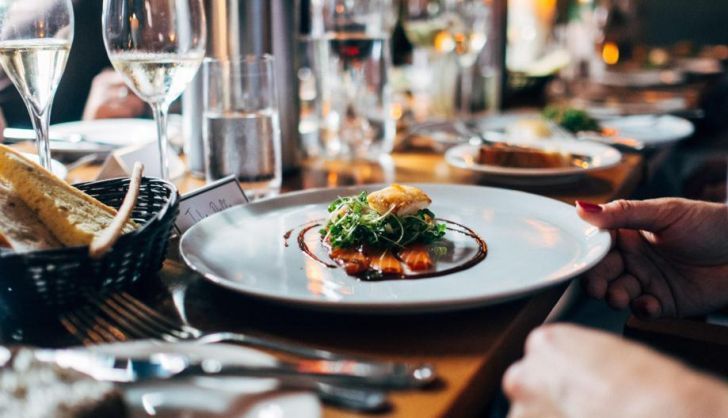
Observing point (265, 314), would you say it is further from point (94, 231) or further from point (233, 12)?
point (233, 12)

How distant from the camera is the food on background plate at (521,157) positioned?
1.27 meters

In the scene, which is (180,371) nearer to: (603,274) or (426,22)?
(603,274)

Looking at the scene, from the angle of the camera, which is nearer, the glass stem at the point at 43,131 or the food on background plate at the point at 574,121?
→ the glass stem at the point at 43,131

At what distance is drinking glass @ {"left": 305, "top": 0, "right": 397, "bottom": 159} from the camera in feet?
5.04

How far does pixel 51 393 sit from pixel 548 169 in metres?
0.96

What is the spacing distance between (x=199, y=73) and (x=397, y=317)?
0.75 meters

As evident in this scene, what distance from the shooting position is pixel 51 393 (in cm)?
42

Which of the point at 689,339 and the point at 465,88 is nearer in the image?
the point at 689,339

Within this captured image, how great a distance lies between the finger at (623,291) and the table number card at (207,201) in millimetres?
521

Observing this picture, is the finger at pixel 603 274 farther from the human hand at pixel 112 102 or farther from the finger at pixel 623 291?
the human hand at pixel 112 102

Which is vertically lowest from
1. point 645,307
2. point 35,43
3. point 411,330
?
point 645,307

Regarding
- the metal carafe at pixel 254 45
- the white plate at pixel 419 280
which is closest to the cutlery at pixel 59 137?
the metal carafe at pixel 254 45

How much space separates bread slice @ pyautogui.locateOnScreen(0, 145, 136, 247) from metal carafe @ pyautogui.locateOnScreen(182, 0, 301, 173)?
0.55m

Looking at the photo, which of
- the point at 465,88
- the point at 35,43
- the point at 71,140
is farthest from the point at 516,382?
the point at 465,88
